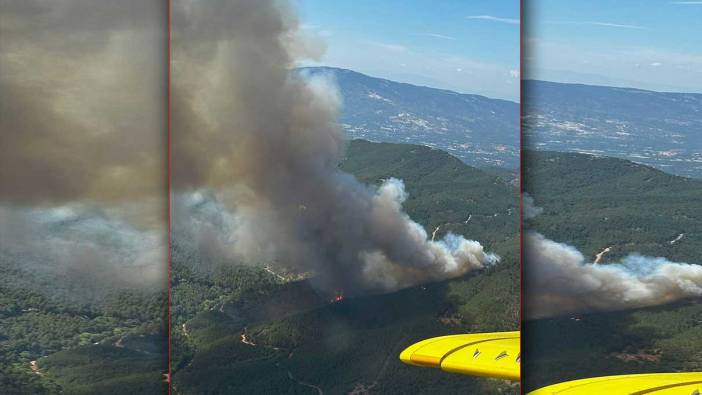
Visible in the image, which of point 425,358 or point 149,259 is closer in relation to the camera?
point 425,358

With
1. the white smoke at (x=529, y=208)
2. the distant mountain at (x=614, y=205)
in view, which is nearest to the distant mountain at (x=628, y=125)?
the distant mountain at (x=614, y=205)

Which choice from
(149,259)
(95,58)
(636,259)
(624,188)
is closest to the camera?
(95,58)

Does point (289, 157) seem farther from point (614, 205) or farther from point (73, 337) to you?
point (614, 205)

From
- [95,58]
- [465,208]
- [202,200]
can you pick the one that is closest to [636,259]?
[465,208]

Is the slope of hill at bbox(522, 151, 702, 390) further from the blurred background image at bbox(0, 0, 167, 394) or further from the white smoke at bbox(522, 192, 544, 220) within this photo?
the blurred background image at bbox(0, 0, 167, 394)

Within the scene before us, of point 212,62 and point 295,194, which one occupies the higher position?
point 212,62

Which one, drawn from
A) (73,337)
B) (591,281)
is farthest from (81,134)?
(591,281)

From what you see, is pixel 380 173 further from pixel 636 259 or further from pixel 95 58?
pixel 636 259

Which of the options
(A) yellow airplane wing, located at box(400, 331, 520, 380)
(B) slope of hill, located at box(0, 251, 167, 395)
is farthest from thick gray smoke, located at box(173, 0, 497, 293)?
(B) slope of hill, located at box(0, 251, 167, 395)
